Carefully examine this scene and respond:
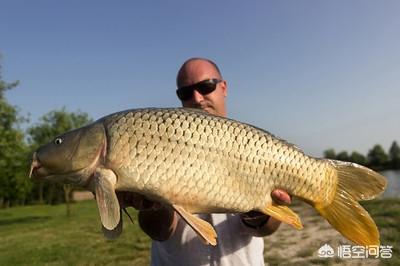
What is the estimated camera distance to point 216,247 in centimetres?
216

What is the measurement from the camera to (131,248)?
812cm

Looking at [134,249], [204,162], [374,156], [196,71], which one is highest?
[196,71]

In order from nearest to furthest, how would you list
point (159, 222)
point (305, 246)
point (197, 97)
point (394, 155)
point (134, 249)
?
point (159, 222)
point (197, 97)
point (305, 246)
point (134, 249)
point (394, 155)

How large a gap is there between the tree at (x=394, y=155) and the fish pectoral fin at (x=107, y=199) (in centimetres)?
6194

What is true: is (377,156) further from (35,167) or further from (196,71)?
(35,167)

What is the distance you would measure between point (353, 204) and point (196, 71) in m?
1.18

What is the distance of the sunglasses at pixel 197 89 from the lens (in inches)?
97.3

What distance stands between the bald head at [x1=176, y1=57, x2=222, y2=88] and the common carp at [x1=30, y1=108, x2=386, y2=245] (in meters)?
0.61

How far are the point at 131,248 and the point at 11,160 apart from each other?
13.4m

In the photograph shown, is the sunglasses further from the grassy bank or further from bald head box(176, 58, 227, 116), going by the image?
the grassy bank

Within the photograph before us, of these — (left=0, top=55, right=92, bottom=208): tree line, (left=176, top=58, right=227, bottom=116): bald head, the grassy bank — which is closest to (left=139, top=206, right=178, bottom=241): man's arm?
(left=176, top=58, right=227, bottom=116): bald head

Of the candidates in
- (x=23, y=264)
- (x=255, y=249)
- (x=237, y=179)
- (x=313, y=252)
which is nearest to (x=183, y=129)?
(x=237, y=179)

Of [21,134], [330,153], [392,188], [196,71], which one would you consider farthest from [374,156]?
[196,71]

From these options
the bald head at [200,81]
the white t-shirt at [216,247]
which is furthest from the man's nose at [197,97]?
the white t-shirt at [216,247]
